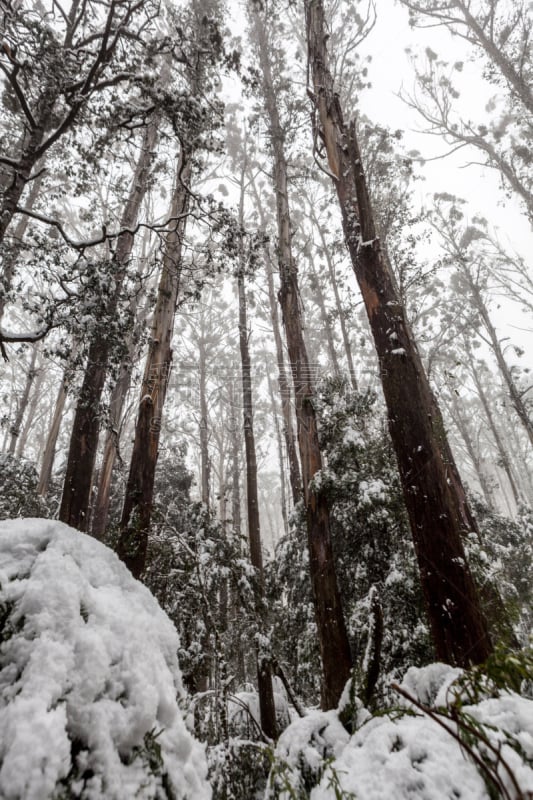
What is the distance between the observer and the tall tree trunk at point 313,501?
482 cm

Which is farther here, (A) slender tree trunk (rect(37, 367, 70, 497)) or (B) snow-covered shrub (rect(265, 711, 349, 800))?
(A) slender tree trunk (rect(37, 367, 70, 497))

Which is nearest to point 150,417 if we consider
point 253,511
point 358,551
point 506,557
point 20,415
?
point 358,551

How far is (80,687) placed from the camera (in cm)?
98

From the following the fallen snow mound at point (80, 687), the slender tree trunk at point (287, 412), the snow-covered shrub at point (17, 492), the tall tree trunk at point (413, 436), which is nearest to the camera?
the fallen snow mound at point (80, 687)

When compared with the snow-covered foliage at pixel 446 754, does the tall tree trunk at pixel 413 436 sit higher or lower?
higher

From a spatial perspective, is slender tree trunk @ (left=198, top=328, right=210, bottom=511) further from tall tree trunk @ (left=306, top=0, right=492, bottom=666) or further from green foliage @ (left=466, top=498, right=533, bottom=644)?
tall tree trunk @ (left=306, top=0, right=492, bottom=666)

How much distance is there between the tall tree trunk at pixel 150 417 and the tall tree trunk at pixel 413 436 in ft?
7.10

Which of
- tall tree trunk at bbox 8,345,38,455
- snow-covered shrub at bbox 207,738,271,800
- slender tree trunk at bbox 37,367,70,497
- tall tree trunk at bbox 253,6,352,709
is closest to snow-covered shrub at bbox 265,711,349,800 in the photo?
snow-covered shrub at bbox 207,738,271,800

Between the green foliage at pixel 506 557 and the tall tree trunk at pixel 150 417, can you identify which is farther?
the tall tree trunk at pixel 150 417

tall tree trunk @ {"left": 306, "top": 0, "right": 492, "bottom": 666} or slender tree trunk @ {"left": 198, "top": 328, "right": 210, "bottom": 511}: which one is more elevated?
slender tree trunk @ {"left": 198, "top": 328, "right": 210, "bottom": 511}

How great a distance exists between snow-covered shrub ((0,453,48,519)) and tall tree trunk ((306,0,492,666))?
8.45 m

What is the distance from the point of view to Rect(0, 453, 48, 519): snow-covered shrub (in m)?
8.94

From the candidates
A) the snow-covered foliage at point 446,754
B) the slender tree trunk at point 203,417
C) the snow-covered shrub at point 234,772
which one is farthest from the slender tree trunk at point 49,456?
the snow-covered foliage at point 446,754

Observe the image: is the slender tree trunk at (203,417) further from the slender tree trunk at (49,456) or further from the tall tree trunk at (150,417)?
the tall tree trunk at (150,417)
